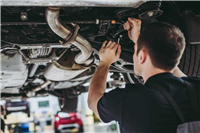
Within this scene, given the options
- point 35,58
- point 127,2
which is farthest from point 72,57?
point 127,2

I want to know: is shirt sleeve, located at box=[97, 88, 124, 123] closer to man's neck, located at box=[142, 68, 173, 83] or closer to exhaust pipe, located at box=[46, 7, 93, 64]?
man's neck, located at box=[142, 68, 173, 83]

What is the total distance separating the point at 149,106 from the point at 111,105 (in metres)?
0.22

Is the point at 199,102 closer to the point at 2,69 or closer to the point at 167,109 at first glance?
the point at 167,109

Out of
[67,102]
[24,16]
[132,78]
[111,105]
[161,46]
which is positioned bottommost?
[67,102]

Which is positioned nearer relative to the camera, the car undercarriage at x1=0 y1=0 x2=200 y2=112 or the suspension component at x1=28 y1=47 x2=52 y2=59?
the car undercarriage at x1=0 y1=0 x2=200 y2=112

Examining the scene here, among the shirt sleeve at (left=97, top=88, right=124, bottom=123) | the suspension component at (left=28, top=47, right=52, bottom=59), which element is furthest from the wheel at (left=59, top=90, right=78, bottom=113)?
the shirt sleeve at (left=97, top=88, right=124, bottom=123)

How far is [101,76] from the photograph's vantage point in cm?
185

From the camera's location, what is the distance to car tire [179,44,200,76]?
2.39 metres

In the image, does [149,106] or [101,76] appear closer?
[149,106]

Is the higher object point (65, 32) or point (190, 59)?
point (65, 32)

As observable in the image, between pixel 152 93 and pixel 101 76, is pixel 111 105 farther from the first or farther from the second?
pixel 101 76

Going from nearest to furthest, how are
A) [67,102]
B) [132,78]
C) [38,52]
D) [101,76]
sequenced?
[101,76]
[38,52]
[132,78]
[67,102]

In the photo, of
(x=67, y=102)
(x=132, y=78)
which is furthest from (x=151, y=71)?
(x=67, y=102)

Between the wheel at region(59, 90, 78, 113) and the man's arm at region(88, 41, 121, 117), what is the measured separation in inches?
114
